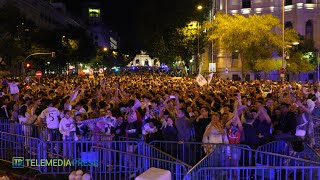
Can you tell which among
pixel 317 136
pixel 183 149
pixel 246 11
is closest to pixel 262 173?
pixel 183 149

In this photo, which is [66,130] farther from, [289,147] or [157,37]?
[157,37]

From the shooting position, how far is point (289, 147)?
32.3 feet

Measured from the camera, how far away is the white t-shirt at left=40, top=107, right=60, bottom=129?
36.0 feet

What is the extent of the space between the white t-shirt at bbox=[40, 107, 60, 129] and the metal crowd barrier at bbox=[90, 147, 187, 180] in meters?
2.47

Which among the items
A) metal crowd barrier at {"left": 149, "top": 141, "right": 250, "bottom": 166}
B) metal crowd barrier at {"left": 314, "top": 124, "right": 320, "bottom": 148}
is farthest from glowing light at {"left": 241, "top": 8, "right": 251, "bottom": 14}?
metal crowd barrier at {"left": 149, "top": 141, "right": 250, "bottom": 166}

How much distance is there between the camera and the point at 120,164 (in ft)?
28.0

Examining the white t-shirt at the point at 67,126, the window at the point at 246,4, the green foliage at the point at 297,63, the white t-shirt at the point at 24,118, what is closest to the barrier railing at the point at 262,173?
the white t-shirt at the point at 67,126

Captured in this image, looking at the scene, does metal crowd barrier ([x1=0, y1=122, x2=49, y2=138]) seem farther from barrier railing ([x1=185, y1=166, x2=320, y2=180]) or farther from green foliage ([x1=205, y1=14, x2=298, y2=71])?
green foliage ([x1=205, y1=14, x2=298, y2=71])

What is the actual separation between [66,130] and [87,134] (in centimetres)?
54

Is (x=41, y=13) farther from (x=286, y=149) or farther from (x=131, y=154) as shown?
(x=131, y=154)

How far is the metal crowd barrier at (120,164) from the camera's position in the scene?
8080mm

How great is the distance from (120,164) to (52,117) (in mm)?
3241

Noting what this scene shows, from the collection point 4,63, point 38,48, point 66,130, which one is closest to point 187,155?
point 66,130

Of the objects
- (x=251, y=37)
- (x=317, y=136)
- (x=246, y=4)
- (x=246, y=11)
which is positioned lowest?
(x=317, y=136)
